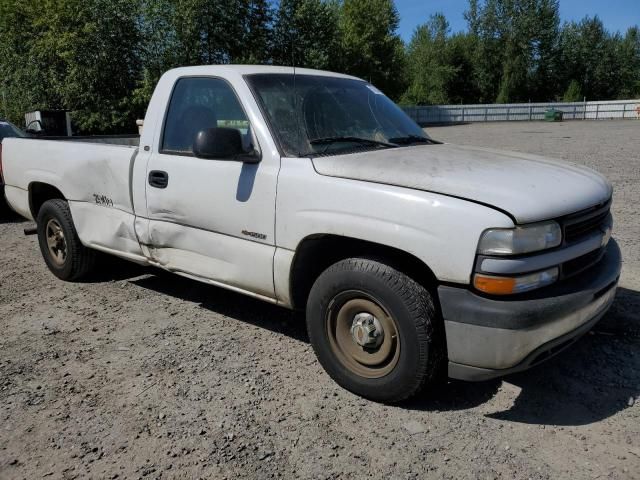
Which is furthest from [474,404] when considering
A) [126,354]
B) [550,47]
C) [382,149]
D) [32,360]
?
[550,47]

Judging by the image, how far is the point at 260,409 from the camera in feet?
10.3

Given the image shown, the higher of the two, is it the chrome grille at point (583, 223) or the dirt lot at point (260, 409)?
the chrome grille at point (583, 223)

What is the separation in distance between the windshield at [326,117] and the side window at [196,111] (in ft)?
0.76

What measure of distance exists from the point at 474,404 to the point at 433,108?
5161cm

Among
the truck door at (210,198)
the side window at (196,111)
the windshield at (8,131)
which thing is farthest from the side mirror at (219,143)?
the windshield at (8,131)

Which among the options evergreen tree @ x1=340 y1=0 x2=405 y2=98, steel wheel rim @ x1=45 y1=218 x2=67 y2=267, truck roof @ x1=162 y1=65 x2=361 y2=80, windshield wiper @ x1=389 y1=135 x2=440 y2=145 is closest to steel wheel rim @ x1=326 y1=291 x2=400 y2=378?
windshield wiper @ x1=389 y1=135 x2=440 y2=145

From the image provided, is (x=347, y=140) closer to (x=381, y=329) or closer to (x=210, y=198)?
(x=210, y=198)

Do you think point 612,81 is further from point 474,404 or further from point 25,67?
point 474,404

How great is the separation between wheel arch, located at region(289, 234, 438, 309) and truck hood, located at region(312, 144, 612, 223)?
1.23ft

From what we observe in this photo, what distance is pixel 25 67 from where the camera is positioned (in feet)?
95.1

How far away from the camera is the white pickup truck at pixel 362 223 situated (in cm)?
268

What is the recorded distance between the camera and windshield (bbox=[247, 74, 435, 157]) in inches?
138

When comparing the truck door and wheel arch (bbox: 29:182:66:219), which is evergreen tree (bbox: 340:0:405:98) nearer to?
wheel arch (bbox: 29:182:66:219)

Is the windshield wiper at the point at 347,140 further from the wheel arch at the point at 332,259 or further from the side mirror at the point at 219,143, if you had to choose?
the wheel arch at the point at 332,259
